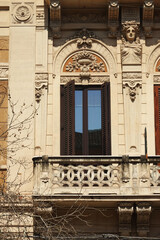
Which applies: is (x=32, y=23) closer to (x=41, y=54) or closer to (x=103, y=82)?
(x=41, y=54)

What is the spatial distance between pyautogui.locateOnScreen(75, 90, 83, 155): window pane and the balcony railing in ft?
5.31

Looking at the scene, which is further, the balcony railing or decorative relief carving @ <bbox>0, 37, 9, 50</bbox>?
decorative relief carving @ <bbox>0, 37, 9, 50</bbox>

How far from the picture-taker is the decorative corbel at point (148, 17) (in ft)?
73.3

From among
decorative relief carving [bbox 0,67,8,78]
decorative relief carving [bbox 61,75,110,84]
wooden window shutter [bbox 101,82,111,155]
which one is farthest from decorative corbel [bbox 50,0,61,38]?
wooden window shutter [bbox 101,82,111,155]

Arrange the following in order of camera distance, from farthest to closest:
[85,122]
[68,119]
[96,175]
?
[85,122] < [68,119] < [96,175]

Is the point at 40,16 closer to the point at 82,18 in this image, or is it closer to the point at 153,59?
the point at 82,18

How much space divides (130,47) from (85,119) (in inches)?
107

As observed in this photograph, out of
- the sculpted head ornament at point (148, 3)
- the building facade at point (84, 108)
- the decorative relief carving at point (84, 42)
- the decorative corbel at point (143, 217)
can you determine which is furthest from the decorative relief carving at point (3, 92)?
the decorative corbel at point (143, 217)

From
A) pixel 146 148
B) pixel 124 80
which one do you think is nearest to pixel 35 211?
pixel 146 148

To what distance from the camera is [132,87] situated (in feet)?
72.3

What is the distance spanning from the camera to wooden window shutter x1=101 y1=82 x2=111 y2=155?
2156cm

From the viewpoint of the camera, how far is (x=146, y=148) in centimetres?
2073

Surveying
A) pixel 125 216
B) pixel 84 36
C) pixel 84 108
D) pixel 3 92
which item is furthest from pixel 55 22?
pixel 125 216

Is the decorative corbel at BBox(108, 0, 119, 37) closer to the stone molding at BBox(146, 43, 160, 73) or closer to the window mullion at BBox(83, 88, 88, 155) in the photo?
the stone molding at BBox(146, 43, 160, 73)
